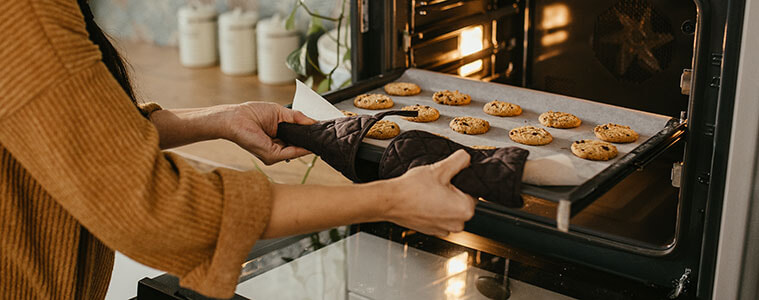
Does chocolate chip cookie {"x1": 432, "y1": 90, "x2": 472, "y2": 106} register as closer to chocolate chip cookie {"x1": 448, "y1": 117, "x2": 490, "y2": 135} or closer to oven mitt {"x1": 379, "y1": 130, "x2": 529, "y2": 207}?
chocolate chip cookie {"x1": 448, "y1": 117, "x2": 490, "y2": 135}

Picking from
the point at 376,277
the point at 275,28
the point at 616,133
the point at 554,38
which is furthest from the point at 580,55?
the point at 275,28

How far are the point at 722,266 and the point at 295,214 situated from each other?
669 millimetres

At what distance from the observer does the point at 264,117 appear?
4.01 feet

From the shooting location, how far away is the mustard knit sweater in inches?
30.4

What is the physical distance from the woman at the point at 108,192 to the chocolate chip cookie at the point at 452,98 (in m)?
0.49

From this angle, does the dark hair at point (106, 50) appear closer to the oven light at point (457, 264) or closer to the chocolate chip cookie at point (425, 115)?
the chocolate chip cookie at point (425, 115)

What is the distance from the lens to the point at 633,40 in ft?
4.66

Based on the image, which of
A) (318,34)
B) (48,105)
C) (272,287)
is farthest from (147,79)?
(48,105)

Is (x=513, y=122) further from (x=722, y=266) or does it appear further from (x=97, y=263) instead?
(x=97, y=263)

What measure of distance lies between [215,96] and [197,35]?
0.38m

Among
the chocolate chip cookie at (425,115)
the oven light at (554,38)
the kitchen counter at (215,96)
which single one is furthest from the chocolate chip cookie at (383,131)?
the kitchen counter at (215,96)

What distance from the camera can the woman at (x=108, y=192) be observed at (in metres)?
0.78

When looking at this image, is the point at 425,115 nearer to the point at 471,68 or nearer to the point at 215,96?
the point at 471,68

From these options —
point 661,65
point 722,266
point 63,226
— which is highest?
point 661,65
